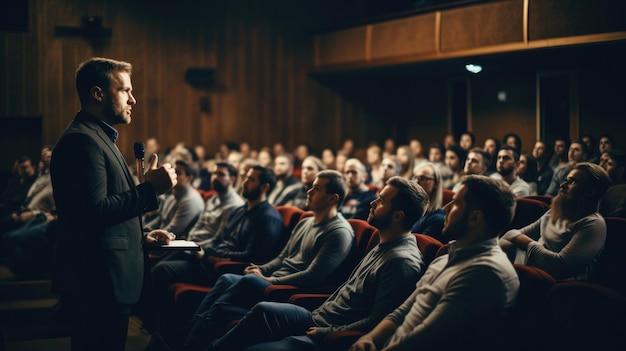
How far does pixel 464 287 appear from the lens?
85.6 inches

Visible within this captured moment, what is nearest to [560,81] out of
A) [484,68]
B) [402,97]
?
[484,68]

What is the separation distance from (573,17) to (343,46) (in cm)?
408

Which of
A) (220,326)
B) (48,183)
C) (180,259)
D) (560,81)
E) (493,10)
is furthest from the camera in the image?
(560,81)

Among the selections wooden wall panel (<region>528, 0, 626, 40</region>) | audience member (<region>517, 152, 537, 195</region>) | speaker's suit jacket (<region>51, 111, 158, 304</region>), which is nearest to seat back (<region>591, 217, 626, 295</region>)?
speaker's suit jacket (<region>51, 111, 158, 304</region>)

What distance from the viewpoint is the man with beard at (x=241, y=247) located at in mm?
4180

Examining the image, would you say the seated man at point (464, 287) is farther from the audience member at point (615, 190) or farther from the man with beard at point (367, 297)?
the audience member at point (615, 190)

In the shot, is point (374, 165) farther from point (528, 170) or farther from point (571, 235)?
point (571, 235)

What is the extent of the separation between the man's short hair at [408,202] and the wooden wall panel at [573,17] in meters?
5.07

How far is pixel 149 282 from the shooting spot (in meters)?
2.29

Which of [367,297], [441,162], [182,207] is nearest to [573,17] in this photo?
[441,162]

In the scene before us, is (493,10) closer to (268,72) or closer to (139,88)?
(268,72)

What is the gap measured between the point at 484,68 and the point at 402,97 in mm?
2497

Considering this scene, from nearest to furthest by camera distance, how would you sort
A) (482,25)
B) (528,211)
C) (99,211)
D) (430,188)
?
(99,211)
(528,211)
(430,188)
(482,25)

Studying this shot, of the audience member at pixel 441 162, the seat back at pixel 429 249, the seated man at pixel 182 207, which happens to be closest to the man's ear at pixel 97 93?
the seat back at pixel 429 249
